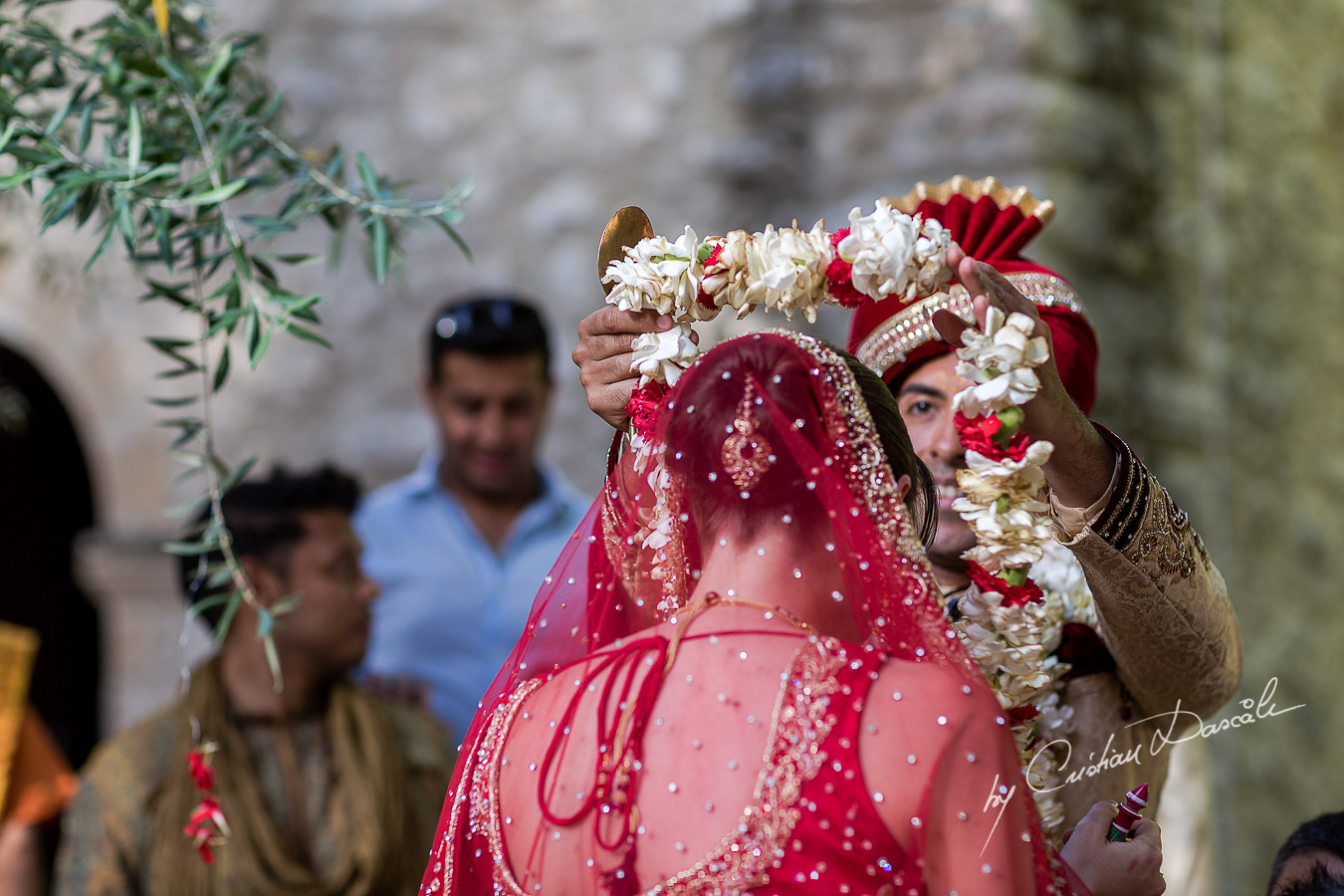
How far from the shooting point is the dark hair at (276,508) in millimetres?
3897

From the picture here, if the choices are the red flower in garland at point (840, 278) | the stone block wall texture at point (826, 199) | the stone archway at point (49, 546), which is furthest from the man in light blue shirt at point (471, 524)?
the red flower in garland at point (840, 278)

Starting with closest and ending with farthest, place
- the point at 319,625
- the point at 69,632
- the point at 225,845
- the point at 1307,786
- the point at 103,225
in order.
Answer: the point at 103,225 → the point at 225,845 → the point at 319,625 → the point at 1307,786 → the point at 69,632

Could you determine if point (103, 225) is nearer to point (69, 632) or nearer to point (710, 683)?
point (710, 683)

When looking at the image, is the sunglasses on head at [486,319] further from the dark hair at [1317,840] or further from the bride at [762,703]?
the dark hair at [1317,840]

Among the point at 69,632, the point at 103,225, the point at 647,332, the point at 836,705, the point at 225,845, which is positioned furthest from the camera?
the point at 69,632

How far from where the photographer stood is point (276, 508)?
3.95m

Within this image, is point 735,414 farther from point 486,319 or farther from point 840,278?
point 486,319

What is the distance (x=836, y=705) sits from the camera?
1623 mm

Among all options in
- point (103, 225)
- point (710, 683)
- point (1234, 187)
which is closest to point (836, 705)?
point (710, 683)

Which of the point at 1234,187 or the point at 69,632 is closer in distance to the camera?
the point at 1234,187

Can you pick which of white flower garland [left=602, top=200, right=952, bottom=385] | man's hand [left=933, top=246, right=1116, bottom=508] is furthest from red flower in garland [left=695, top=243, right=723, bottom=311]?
man's hand [left=933, top=246, right=1116, bottom=508]

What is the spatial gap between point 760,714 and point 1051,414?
60 centimetres

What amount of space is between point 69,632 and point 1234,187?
4.93 m
